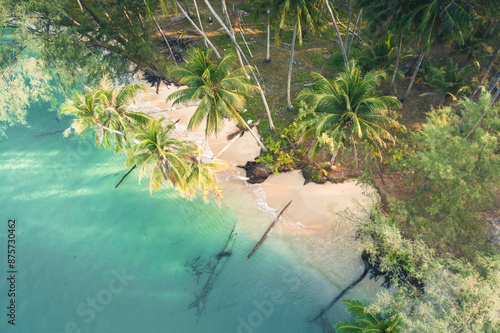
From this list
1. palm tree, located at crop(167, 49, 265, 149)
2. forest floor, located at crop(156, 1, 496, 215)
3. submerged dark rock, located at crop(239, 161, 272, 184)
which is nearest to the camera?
palm tree, located at crop(167, 49, 265, 149)

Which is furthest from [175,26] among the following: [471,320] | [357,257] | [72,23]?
[471,320]

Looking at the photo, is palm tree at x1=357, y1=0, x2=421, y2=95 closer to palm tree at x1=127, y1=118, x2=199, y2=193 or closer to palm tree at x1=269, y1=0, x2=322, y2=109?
palm tree at x1=269, y1=0, x2=322, y2=109

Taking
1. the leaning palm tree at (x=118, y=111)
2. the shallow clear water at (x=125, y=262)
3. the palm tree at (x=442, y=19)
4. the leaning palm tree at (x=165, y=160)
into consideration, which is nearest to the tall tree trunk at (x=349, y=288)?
the shallow clear water at (x=125, y=262)

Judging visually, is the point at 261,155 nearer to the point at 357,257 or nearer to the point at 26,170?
the point at 357,257

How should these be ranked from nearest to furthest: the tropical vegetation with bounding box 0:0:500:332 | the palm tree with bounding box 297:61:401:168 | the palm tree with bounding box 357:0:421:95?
the tropical vegetation with bounding box 0:0:500:332 → the palm tree with bounding box 297:61:401:168 → the palm tree with bounding box 357:0:421:95

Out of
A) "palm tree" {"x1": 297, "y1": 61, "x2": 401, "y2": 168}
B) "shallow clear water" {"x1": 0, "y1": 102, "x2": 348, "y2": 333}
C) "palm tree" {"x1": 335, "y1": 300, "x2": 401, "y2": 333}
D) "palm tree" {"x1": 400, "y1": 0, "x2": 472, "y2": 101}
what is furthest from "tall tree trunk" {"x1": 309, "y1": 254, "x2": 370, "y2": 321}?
"palm tree" {"x1": 400, "y1": 0, "x2": 472, "y2": 101}

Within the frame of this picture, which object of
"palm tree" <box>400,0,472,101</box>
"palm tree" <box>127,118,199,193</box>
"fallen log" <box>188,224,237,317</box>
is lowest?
"fallen log" <box>188,224,237,317</box>
